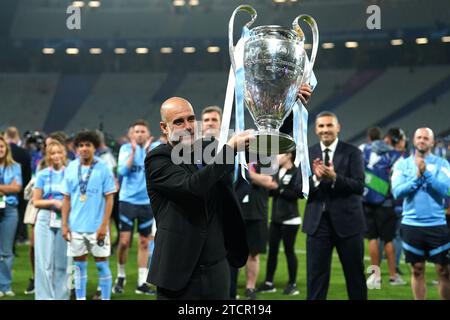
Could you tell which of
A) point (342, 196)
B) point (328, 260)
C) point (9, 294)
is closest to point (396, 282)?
point (328, 260)

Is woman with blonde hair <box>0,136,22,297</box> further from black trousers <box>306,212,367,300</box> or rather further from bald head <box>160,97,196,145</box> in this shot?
bald head <box>160,97,196,145</box>

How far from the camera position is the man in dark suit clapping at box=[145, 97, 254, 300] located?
11.0 feet

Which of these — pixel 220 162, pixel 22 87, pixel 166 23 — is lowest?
pixel 220 162

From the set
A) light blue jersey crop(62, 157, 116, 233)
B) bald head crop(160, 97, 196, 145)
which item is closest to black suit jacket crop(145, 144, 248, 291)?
bald head crop(160, 97, 196, 145)

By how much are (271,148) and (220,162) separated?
0.23 meters

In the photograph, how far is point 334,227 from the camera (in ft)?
18.8

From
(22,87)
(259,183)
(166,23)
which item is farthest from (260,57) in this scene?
(22,87)

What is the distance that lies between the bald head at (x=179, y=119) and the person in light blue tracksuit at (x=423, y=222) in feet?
10.9

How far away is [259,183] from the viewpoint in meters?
7.57

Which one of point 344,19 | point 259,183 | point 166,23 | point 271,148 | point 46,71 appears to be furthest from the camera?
point 46,71

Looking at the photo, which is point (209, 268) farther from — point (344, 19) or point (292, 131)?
point (344, 19)

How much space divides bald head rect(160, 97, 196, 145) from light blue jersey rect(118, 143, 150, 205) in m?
4.61

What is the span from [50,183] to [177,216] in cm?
381
